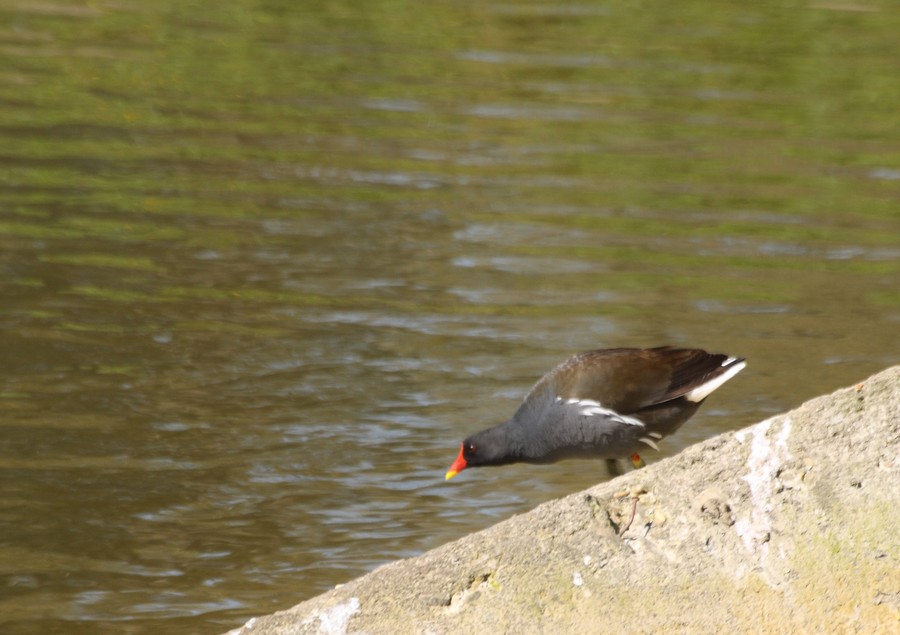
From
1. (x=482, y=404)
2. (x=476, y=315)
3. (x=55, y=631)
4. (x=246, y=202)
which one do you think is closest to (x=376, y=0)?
(x=246, y=202)

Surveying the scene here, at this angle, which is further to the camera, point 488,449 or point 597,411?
point 488,449

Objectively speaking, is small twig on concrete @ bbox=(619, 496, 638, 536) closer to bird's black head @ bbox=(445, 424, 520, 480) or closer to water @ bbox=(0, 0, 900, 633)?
water @ bbox=(0, 0, 900, 633)

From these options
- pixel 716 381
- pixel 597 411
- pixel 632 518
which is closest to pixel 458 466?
pixel 597 411

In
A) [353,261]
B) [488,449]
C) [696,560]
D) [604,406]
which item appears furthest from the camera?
[353,261]

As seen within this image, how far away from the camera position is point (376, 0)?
47.3ft

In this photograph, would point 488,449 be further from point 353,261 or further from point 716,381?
point 353,261

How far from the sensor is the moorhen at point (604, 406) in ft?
17.9

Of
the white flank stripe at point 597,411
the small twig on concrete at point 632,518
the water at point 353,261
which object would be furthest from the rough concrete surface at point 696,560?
the white flank stripe at point 597,411

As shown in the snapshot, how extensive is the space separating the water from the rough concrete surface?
1.47 metres

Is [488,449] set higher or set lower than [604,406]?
lower

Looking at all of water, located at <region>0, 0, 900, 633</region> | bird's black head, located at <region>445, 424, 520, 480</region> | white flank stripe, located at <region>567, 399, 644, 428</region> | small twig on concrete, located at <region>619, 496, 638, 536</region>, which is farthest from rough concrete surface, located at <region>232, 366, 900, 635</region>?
bird's black head, located at <region>445, 424, 520, 480</region>

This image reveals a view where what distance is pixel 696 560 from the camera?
11.9 feet

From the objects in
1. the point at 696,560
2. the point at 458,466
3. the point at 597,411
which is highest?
the point at 696,560

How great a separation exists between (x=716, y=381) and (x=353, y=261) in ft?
10.4
